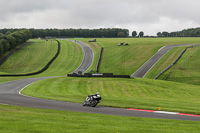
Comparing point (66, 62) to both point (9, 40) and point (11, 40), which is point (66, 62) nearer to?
point (9, 40)

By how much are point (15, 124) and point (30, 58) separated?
9354 centimetres

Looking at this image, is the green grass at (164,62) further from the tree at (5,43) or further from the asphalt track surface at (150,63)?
the tree at (5,43)

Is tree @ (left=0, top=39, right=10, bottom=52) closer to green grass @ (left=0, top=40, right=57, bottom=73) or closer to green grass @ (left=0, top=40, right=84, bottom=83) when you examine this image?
green grass @ (left=0, top=40, right=57, bottom=73)

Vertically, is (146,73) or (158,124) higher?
(158,124)

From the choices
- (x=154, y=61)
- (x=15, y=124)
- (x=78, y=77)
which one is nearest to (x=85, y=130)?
(x=15, y=124)

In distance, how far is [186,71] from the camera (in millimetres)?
67312

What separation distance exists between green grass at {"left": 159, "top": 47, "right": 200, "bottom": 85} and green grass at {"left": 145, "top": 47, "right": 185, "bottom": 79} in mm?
2549

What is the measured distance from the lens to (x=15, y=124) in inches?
506

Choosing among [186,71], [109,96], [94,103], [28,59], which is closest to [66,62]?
[28,59]

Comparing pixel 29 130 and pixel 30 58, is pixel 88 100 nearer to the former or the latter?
pixel 29 130

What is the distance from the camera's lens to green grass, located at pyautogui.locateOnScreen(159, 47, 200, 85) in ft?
206

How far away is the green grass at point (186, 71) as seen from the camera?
206ft

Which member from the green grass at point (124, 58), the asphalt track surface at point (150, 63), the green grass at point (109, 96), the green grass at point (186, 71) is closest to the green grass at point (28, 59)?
the green grass at point (109, 96)

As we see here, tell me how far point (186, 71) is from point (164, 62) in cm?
1033
